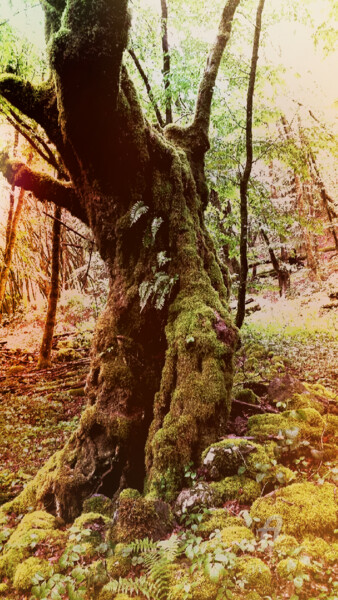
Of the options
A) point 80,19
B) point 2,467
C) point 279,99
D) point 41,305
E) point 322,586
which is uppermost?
point 279,99

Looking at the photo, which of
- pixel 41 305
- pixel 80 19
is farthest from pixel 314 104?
pixel 41 305

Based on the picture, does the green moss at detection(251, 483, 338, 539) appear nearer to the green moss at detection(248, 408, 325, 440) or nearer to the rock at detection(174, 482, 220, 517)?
the rock at detection(174, 482, 220, 517)

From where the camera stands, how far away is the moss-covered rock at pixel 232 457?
3248 millimetres

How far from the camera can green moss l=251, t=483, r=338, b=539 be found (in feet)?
8.74

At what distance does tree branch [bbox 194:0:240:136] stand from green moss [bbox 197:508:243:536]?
16.8 ft

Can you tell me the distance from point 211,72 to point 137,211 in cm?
300

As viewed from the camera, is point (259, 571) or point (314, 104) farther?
point (314, 104)

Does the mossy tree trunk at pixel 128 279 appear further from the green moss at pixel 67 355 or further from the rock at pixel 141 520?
the green moss at pixel 67 355

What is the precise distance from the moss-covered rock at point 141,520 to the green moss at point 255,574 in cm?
81

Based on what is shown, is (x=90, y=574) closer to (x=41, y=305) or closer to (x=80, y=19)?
(x=80, y=19)

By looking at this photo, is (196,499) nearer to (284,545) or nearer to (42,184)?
(284,545)

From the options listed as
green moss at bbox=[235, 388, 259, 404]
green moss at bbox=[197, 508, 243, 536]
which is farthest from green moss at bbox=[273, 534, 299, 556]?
green moss at bbox=[235, 388, 259, 404]

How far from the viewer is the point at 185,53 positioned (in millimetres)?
8211

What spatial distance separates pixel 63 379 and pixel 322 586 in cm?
733
